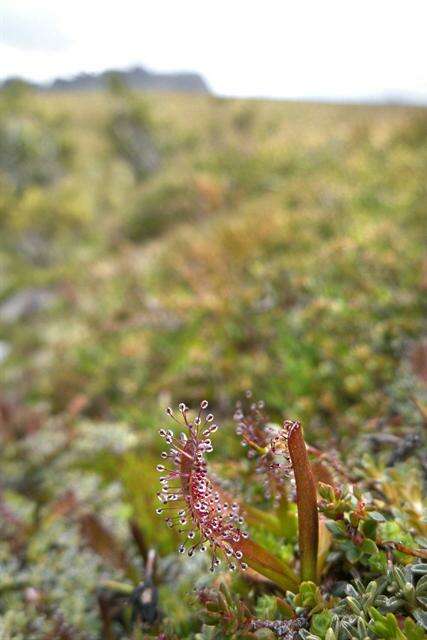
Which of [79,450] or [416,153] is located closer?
[79,450]

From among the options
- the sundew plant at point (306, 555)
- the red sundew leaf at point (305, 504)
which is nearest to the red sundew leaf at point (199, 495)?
the sundew plant at point (306, 555)

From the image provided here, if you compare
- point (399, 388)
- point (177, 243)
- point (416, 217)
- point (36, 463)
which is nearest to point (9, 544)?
point (36, 463)

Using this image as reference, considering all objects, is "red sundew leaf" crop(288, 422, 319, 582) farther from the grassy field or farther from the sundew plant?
the grassy field

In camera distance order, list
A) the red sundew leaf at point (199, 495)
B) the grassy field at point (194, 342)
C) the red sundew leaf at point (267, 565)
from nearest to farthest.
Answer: the red sundew leaf at point (199, 495), the red sundew leaf at point (267, 565), the grassy field at point (194, 342)

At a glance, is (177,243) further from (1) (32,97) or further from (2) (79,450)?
(1) (32,97)

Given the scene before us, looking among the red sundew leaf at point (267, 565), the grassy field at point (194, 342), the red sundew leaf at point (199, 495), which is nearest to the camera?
the red sundew leaf at point (199, 495)

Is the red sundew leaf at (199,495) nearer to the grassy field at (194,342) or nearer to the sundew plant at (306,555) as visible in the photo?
the sundew plant at (306,555)

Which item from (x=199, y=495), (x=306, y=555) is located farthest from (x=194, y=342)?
(x=199, y=495)

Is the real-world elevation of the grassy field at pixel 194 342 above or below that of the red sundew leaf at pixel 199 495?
above
